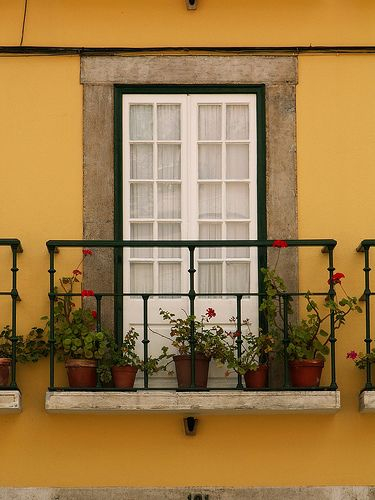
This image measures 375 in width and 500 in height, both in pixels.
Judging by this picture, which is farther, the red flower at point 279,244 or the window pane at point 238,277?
the window pane at point 238,277

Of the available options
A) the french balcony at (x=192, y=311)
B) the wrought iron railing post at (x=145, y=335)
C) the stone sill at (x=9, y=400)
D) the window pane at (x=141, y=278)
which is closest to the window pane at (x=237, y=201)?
the french balcony at (x=192, y=311)

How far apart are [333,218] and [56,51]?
250 centimetres

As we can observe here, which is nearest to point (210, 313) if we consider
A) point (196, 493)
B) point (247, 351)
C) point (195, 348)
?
point (195, 348)

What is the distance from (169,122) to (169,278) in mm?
1218

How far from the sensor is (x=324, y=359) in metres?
14.0

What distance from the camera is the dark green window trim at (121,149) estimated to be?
14.4 meters

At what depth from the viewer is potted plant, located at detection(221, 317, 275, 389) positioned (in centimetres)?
1381

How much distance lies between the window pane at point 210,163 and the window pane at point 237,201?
0.48 ft

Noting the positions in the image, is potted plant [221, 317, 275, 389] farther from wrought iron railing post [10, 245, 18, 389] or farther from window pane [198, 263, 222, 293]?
wrought iron railing post [10, 245, 18, 389]

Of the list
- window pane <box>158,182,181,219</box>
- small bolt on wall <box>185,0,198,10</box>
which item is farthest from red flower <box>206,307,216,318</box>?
small bolt on wall <box>185,0,198,10</box>

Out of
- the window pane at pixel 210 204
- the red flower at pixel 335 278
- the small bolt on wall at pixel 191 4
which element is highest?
the small bolt on wall at pixel 191 4

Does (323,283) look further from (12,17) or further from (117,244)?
(12,17)

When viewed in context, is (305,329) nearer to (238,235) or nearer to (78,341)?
(238,235)

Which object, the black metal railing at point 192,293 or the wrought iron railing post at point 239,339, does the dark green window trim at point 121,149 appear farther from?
A: the wrought iron railing post at point 239,339
